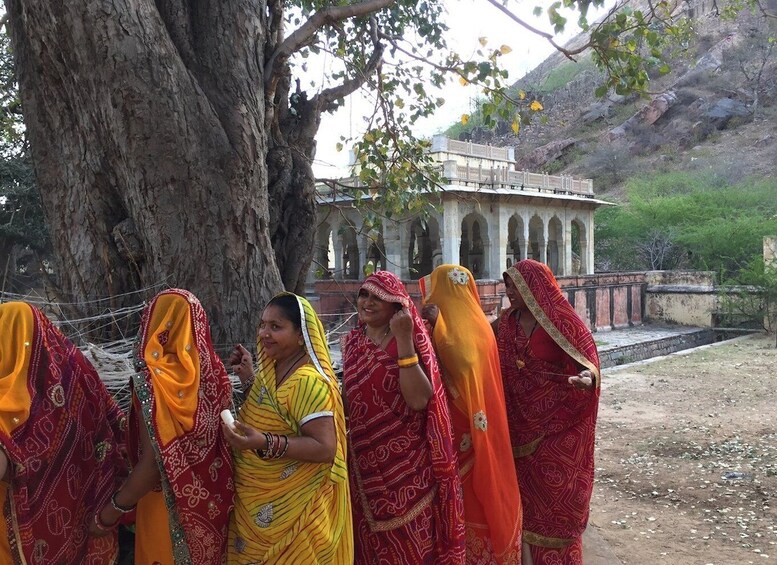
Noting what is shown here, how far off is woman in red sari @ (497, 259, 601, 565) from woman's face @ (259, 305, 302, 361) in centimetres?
157

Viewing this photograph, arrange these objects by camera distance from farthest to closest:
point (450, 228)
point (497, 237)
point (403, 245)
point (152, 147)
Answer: point (497, 237)
point (403, 245)
point (450, 228)
point (152, 147)

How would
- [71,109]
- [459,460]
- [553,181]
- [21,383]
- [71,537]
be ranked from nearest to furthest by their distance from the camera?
[21,383], [71,537], [459,460], [71,109], [553,181]

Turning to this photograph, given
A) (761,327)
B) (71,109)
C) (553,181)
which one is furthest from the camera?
(553,181)

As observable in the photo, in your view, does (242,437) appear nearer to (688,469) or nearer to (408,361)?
(408,361)

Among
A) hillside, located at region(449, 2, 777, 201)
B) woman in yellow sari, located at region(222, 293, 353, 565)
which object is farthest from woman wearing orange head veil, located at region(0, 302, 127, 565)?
hillside, located at region(449, 2, 777, 201)

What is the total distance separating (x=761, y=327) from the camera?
725 inches

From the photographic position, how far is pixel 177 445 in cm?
207

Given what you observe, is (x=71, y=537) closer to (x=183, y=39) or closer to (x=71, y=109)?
(x=71, y=109)

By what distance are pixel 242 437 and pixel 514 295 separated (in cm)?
194

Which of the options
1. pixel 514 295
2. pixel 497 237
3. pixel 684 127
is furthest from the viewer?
pixel 684 127

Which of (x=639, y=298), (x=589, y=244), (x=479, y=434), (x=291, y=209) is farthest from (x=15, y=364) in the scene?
(x=589, y=244)

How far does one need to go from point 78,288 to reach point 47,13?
130 centimetres

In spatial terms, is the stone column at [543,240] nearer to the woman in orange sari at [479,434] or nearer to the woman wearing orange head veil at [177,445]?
the woman in orange sari at [479,434]

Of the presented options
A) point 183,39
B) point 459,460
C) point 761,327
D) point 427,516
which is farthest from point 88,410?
point 761,327
